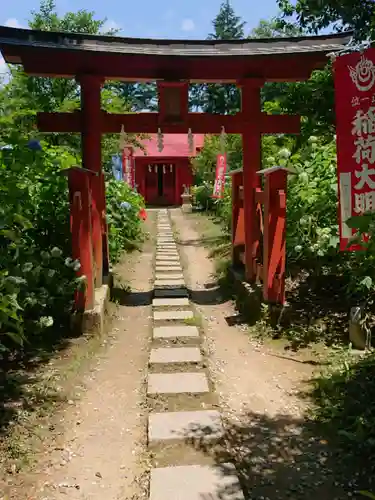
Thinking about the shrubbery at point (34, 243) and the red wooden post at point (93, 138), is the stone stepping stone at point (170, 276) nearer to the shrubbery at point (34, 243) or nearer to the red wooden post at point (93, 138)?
the red wooden post at point (93, 138)

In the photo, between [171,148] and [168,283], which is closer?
[168,283]

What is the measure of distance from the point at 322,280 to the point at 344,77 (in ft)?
10.4

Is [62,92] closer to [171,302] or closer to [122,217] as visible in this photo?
[122,217]

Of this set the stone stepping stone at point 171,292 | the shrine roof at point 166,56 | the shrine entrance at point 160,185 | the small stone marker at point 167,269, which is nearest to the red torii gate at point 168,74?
the shrine roof at point 166,56

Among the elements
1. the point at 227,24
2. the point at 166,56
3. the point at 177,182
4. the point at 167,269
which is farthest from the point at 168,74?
the point at 227,24

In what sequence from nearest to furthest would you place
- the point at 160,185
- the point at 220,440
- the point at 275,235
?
1. the point at 220,440
2. the point at 275,235
3. the point at 160,185

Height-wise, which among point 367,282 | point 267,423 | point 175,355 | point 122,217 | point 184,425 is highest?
point 122,217

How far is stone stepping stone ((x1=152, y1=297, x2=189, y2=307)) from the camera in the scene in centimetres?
685

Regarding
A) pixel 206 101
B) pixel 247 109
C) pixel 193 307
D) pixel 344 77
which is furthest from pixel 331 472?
pixel 206 101

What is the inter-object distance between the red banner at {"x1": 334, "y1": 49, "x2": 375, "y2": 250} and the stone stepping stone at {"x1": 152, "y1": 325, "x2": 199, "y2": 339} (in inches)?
81.5

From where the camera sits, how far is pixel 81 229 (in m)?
5.80

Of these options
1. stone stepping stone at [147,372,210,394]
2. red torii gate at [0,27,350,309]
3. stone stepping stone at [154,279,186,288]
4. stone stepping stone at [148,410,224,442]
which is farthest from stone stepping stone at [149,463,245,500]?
stone stepping stone at [154,279,186,288]

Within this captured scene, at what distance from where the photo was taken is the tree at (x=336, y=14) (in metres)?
6.16

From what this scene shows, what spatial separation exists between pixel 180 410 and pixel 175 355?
109 centimetres
